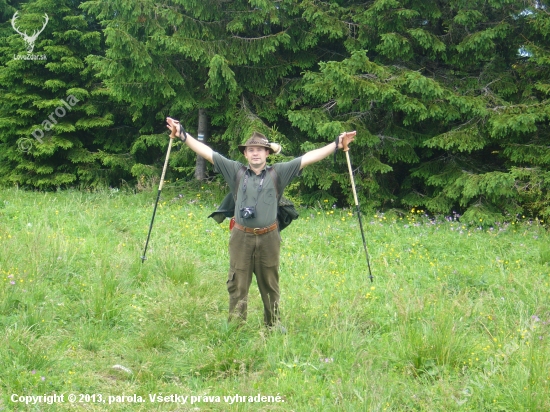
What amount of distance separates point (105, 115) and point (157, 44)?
424cm

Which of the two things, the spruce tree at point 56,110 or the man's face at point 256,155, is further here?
the spruce tree at point 56,110

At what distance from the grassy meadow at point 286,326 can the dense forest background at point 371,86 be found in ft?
8.05

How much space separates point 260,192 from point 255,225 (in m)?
0.32

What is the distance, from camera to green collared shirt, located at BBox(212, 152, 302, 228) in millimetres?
5035

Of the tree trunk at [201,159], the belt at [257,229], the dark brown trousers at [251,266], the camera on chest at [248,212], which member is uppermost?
the tree trunk at [201,159]

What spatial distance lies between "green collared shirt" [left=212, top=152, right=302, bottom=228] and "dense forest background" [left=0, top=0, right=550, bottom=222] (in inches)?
208

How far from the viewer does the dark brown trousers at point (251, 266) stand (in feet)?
16.6

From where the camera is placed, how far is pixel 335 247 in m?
8.52

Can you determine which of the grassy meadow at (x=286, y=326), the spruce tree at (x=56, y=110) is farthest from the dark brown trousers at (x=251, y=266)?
the spruce tree at (x=56, y=110)

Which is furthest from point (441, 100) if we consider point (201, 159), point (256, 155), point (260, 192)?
point (260, 192)

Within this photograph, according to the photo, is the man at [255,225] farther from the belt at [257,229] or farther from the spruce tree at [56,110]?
the spruce tree at [56,110]

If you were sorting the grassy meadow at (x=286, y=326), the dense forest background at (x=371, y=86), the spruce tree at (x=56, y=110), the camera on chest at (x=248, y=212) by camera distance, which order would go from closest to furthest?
the grassy meadow at (x=286, y=326) → the camera on chest at (x=248, y=212) → the dense forest background at (x=371, y=86) → the spruce tree at (x=56, y=110)

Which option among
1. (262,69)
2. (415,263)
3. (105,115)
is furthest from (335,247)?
(105,115)

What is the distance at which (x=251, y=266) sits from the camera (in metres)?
5.16
